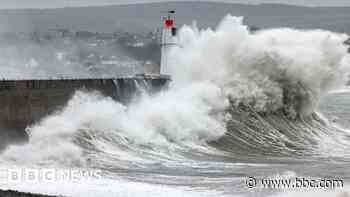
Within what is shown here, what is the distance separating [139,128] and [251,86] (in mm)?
5221

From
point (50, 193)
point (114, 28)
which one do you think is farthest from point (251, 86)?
point (114, 28)

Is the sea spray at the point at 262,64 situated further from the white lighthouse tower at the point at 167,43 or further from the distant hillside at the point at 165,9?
the distant hillside at the point at 165,9

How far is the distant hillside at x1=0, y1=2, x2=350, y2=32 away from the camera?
494ft

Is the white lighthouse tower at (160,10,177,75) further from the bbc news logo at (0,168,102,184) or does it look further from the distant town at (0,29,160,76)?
the distant town at (0,29,160,76)

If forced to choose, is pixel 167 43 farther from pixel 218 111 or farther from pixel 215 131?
pixel 215 131

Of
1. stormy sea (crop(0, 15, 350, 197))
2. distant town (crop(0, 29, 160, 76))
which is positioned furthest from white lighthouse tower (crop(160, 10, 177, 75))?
distant town (crop(0, 29, 160, 76))

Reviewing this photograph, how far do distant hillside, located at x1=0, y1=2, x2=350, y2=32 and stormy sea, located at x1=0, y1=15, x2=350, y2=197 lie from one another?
372 feet

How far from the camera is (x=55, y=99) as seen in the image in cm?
2158

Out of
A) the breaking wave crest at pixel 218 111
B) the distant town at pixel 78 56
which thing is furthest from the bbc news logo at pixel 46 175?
the distant town at pixel 78 56

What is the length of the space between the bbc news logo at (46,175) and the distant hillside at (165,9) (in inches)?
4816

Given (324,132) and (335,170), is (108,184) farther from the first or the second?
(324,132)

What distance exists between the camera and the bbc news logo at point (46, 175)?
651 inches

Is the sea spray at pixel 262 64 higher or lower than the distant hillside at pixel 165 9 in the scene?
lower

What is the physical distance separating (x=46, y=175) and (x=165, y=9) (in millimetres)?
144930
